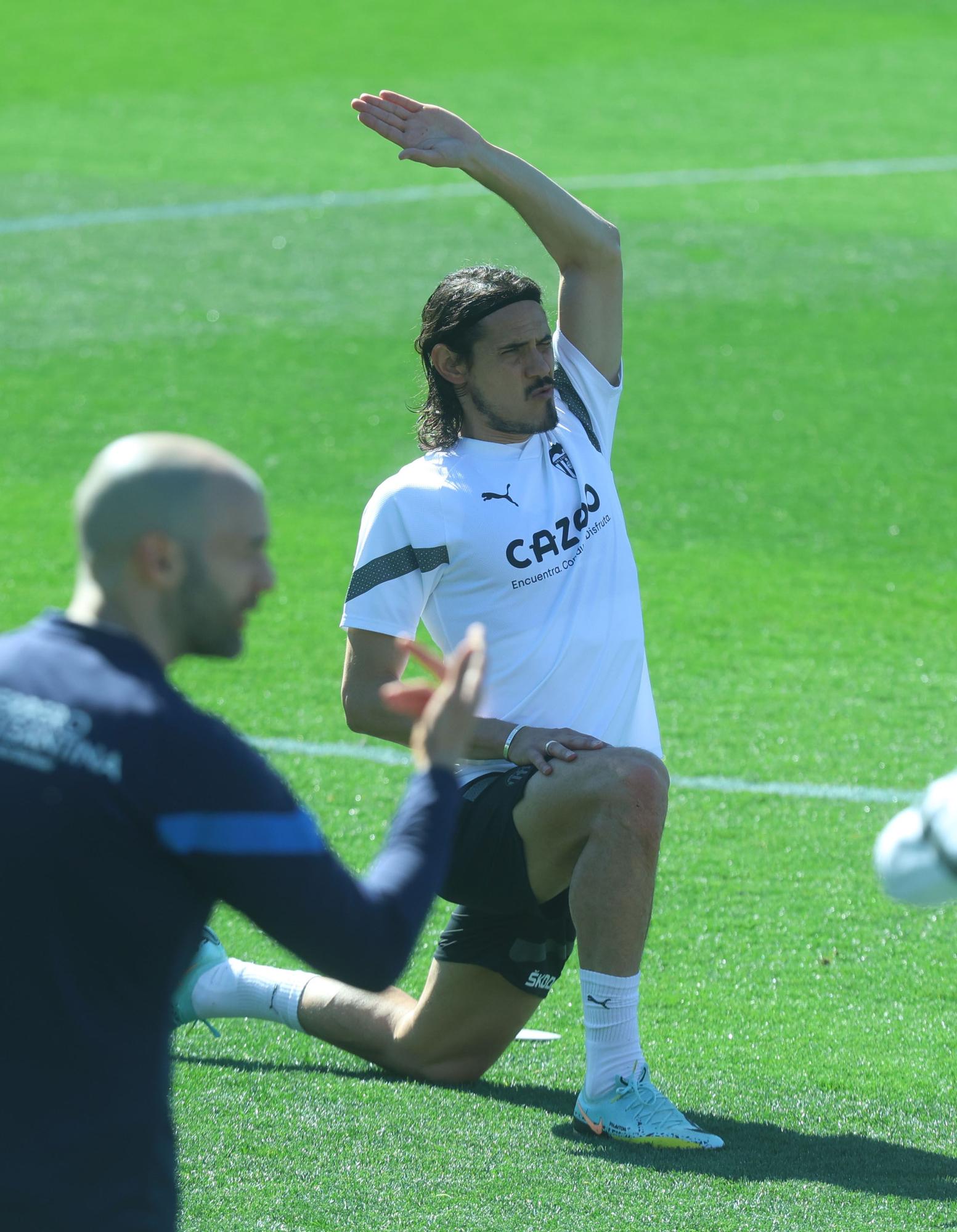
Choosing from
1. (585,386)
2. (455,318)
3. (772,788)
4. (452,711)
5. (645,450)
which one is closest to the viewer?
(452,711)

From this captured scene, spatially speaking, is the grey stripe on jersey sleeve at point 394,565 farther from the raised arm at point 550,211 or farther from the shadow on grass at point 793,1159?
the shadow on grass at point 793,1159

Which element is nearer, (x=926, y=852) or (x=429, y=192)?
(x=926, y=852)

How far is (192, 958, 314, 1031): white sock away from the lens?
4.67 meters

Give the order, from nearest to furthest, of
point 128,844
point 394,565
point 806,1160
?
point 128,844
point 806,1160
point 394,565

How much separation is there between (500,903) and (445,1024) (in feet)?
1.20

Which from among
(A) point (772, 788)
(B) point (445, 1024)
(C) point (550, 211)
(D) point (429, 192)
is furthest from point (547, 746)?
(D) point (429, 192)

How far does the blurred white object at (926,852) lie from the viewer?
2.33 m

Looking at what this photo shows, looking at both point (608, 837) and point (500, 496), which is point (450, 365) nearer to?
point (500, 496)

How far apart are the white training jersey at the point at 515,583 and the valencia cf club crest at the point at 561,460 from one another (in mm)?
12

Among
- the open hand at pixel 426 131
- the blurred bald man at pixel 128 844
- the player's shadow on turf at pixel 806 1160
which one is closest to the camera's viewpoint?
the blurred bald man at pixel 128 844

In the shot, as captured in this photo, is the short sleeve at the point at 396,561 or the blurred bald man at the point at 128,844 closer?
the blurred bald man at the point at 128,844

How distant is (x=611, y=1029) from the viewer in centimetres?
411

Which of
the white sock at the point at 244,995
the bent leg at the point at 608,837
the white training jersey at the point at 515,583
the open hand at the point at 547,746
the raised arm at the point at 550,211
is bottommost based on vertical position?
the white sock at the point at 244,995

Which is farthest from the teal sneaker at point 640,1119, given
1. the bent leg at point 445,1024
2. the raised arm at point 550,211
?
the raised arm at point 550,211
